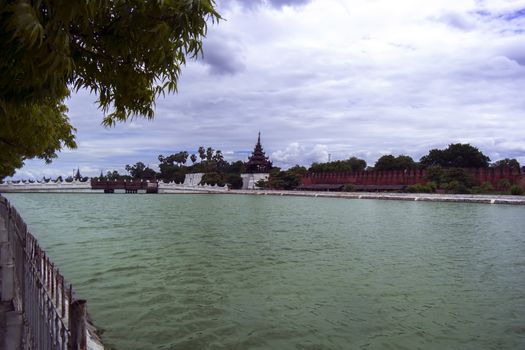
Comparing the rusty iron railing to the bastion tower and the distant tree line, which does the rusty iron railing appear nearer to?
the distant tree line

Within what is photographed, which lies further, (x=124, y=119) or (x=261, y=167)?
(x=261, y=167)

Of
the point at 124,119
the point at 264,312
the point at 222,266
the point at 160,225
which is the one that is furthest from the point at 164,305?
the point at 160,225

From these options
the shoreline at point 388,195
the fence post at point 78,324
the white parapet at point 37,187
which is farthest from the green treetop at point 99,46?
the white parapet at point 37,187

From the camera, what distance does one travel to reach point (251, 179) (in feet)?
448

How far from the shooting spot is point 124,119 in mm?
4758

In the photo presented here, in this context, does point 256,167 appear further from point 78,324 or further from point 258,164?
point 78,324

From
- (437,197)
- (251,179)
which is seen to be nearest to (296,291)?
(437,197)

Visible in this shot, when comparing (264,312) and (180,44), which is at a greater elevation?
(180,44)

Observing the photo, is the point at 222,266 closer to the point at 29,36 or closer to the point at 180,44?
the point at 180,44

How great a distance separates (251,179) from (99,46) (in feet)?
436

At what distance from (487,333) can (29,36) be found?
386 inches

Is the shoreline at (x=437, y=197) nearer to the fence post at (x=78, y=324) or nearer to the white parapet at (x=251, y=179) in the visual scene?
the white parapet at (x=251, y=179)

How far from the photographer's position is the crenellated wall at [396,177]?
8074 centimetres

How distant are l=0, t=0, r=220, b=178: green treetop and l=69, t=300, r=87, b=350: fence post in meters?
1.52
